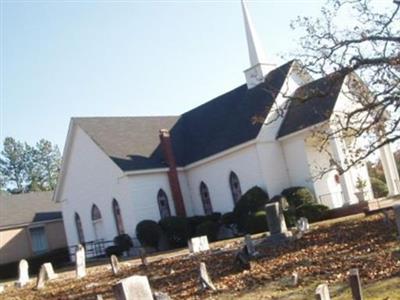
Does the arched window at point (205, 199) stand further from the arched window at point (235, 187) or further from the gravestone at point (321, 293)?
the gravestone at point (321, 293)

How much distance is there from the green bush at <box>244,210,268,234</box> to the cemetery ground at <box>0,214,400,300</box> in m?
7.06

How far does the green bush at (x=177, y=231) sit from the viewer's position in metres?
35.3

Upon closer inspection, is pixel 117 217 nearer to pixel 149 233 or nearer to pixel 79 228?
pixel 149 233

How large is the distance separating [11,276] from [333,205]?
2230cm

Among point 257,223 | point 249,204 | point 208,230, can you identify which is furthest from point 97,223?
point 257,223

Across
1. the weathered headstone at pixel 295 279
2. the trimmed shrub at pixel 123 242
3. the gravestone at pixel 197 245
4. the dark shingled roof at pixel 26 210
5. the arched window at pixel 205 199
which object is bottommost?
the weathered headstone at pixel 295 279

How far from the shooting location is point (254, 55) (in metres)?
40.6

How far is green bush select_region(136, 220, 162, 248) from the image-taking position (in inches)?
1388

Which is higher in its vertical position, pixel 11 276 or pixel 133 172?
pixel 133 172

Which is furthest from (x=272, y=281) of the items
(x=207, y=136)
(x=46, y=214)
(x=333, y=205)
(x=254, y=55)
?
(x=46, y=214)

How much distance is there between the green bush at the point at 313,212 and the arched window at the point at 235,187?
5745mm

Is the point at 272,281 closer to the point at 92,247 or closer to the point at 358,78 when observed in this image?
the point at 358,78

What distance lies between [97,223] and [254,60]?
15103 mm

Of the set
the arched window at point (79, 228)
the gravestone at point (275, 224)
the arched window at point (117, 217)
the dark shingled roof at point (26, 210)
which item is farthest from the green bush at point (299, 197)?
the dark shingled roof at point (26, 210)
